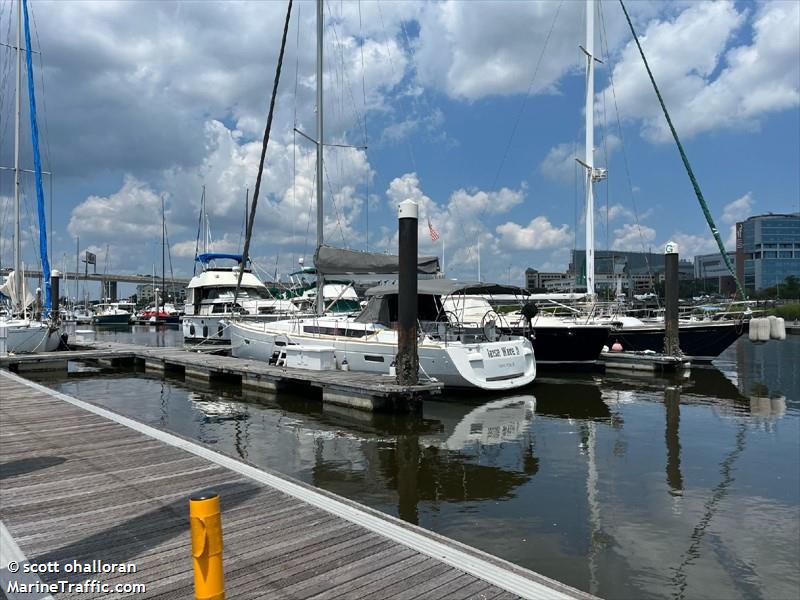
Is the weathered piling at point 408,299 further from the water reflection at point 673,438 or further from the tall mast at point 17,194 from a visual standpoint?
the tall mast at point 17,194

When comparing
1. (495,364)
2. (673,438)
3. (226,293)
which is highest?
(226,293)

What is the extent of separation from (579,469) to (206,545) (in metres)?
7.63

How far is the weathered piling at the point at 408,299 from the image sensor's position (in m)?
12.5

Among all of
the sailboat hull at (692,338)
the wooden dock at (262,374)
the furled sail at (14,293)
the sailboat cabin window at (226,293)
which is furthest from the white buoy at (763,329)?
the furled sail at (14,293)

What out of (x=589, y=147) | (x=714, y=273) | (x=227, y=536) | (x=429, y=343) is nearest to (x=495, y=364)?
(x=429, y=343)

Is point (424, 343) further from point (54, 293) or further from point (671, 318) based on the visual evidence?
point (54, 293)

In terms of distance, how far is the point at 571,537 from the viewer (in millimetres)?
6359

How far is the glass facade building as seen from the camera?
432 feet

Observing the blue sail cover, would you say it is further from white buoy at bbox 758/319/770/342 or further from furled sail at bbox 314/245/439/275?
white buoy at bbox 758/319/770/342

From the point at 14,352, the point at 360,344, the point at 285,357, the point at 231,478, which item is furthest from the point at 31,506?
the point at 14,352

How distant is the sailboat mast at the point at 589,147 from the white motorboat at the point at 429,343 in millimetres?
10638

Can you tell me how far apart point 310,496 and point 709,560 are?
423 centimetres

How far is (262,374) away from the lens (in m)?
16.4

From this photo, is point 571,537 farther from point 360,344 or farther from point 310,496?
point 360,344
